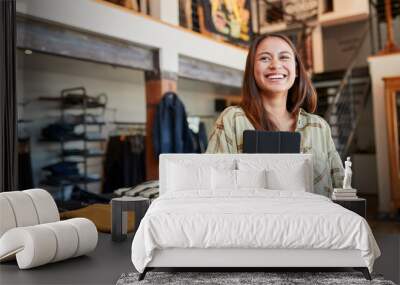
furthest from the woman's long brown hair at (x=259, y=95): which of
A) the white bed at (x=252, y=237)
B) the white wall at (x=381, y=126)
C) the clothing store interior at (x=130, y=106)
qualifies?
the white wall at (x=381, y=126)

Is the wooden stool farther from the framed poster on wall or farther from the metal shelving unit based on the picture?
the framed poster on wall

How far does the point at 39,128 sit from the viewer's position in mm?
5512

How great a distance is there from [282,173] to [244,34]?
7.24 feet

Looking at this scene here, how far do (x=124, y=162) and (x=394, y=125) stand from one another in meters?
3.39

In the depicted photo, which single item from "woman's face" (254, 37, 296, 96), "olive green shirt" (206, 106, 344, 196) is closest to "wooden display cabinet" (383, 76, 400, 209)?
"olive green shirt" (206, 106, 344, 196)

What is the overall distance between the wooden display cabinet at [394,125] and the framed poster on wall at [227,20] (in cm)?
194

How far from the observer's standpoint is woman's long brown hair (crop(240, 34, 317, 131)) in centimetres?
390

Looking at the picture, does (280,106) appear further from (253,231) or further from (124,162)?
(124,162)

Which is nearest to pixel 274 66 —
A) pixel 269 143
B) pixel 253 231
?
pixel 269 143

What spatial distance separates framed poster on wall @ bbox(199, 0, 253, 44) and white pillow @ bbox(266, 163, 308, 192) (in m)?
2.04

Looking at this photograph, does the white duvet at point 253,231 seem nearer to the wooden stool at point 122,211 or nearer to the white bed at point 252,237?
the white bed at point 252,237

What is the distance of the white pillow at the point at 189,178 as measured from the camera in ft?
11.3

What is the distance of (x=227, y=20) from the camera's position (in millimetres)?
5156

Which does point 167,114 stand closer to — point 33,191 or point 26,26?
point 26,26
